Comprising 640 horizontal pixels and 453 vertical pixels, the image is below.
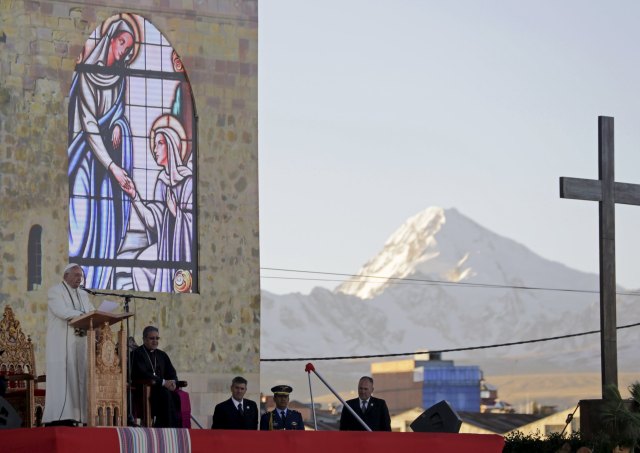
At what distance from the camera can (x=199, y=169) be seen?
891 inches

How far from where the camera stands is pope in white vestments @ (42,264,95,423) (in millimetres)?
15305

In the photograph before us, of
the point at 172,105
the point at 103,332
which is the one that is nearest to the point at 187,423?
the point at 103,332

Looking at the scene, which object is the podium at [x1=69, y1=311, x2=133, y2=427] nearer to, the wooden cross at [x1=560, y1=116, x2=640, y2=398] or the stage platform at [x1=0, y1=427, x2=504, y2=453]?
the stage platform at [x1=0, y1=427, x2=504, y2=453]

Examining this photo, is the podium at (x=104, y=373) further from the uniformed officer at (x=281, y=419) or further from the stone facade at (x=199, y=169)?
the stone facade at (x=199, y=169)

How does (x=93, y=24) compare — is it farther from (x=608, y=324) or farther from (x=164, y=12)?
(x=608, y=324)

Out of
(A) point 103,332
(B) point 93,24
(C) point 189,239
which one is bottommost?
(A) point 103,332

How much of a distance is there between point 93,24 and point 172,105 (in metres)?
1.62

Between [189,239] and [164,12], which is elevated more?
[164,12]

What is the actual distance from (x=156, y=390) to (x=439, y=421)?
3119 millimetres

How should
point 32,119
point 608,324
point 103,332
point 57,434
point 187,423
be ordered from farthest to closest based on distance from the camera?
point 32,119
point 608,324
point 187,423
point 103,332
point 57,434

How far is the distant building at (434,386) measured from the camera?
412 ft

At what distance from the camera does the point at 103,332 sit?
15477 mm

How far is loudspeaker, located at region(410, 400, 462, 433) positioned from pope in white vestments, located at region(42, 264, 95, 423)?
3.79 m

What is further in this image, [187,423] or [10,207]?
[10,207]
